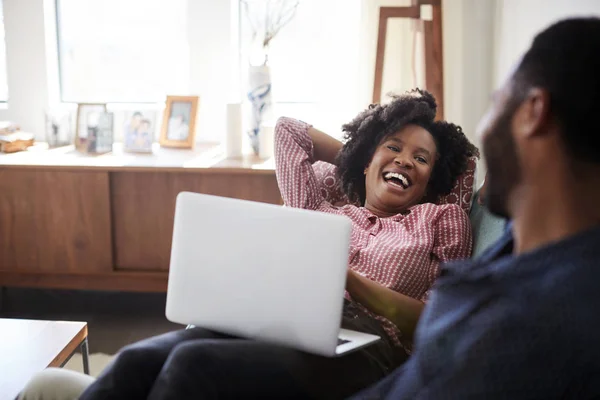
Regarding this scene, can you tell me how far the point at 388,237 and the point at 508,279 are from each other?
2.66 feet

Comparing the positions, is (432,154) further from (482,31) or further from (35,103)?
(35,103)

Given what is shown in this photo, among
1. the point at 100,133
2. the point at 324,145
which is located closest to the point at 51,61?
the point at 100,133

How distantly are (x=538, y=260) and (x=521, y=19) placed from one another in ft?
5.66

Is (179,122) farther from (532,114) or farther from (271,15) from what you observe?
(532,114)

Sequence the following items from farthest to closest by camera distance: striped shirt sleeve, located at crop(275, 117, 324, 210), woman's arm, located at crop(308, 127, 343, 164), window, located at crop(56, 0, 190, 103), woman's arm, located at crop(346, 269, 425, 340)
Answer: window, located at crop(56, 0, 190, 103)
woman's arm, located at crop(308, 127, 343, 164)
striped shirt sleeve, located at crop(275, 117, 324, 210)
woman's arm, located at crop(346, 269, 425, 340)

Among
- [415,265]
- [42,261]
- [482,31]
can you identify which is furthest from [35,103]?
[415,265]

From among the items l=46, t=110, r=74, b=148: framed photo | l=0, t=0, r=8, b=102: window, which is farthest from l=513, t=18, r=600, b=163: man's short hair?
l=0, t=0, r=8, b=102: window

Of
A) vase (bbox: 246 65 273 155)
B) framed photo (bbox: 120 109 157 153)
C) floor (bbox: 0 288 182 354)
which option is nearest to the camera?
floor (bbox: 0 288 182 354)

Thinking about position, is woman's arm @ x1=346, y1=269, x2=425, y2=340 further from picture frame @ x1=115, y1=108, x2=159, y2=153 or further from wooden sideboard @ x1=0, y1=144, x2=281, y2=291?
picture frame @ x1=115, y1=108, x2=159, y2=153

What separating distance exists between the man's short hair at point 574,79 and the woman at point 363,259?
0.61m

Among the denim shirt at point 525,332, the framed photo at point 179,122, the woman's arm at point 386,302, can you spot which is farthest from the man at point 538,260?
the framed photo at point 179,122

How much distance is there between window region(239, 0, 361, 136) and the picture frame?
0.50 metres

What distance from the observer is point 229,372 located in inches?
43.4

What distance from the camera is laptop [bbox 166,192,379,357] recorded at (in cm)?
112
